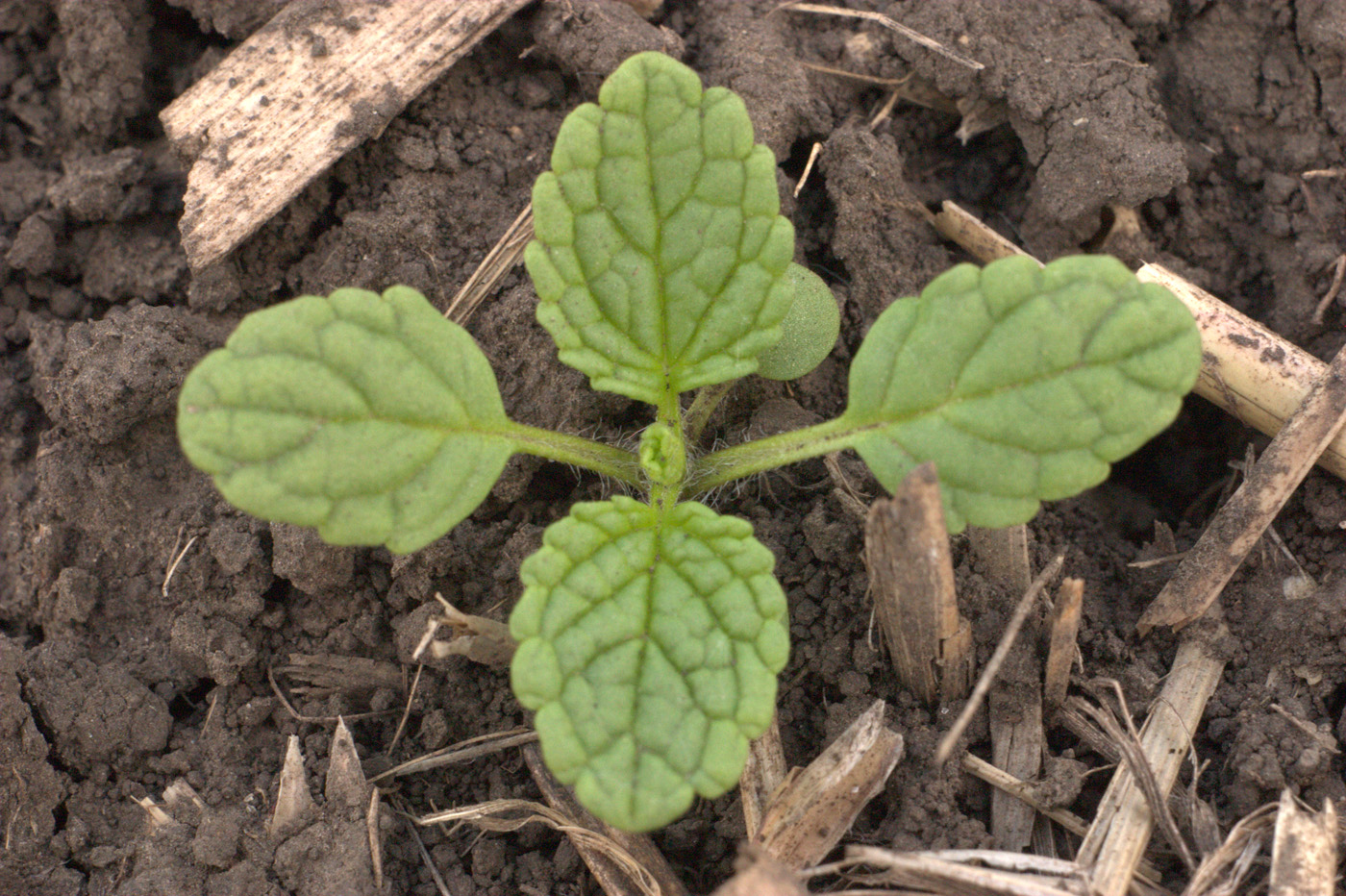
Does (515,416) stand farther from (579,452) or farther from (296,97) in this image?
(296,97)

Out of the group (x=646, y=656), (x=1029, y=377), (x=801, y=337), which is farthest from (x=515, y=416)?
(x=1029, y=377)

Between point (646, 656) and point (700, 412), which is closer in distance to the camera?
point (646, 656)

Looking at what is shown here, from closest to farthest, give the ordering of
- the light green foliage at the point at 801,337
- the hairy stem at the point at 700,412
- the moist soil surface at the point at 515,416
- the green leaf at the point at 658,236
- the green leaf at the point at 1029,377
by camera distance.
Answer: the green leaf at the point at 1029,377 → the green leaf at the point at 658,236 → the moist soil surface at the point at 515,416 → the light green foliage at the point at 801,337 → the hairy stem at the point at 700,412

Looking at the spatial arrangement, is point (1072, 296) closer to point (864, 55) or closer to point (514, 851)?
point (864, 55)

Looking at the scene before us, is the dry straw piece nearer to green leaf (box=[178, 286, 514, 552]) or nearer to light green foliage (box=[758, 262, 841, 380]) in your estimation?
green leaf (box=[178, 286, 514, 552])

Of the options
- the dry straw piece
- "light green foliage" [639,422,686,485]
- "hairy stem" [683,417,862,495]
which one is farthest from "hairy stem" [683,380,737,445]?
the dry straw piece

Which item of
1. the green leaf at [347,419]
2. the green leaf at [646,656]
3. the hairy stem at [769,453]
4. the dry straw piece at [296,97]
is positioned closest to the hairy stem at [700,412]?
the hairy stem at [769,453]

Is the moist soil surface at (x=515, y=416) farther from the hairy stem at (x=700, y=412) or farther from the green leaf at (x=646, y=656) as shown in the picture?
the green leaf at (x=646, y=656)
